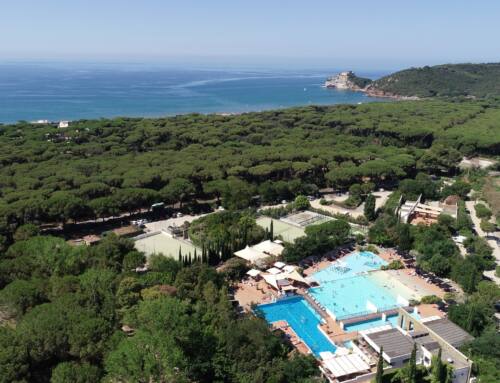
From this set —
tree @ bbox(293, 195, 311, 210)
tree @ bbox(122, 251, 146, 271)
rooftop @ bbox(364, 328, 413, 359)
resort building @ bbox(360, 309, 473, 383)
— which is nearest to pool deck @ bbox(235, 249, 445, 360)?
rooftop @ bbox(364, 328, 413, 359)

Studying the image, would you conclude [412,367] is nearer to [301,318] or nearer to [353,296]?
[301,318]

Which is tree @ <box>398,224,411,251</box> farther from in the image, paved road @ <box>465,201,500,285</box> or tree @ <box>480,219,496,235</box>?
tree @ <box>480,219,496,235</box>

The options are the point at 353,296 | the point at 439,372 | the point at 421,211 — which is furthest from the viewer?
the point at 421,211

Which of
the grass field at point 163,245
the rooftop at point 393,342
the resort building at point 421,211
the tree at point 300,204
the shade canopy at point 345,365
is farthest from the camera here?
the tree at point 300,204

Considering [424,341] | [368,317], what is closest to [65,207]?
[368,317]

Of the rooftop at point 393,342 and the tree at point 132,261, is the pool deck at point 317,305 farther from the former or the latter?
the tree at point 132,261

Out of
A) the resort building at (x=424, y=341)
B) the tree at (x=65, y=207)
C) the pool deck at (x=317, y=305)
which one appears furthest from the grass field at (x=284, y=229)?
the tree at (x=65, y=207)
